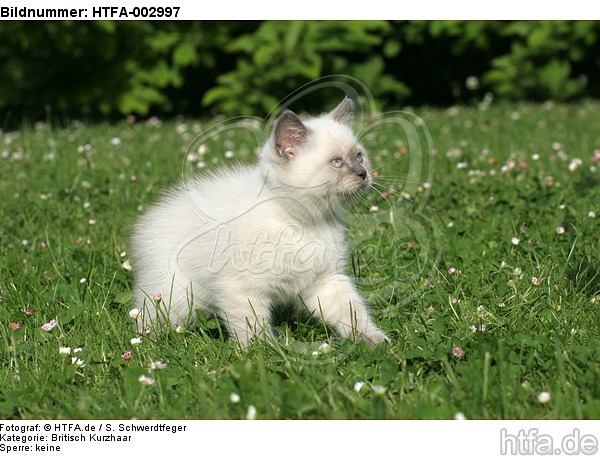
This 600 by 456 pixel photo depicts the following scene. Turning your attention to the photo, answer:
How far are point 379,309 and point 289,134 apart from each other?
84 centimetres

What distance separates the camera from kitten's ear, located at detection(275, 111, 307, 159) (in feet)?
8.90

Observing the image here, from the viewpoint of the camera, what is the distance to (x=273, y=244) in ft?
9.15

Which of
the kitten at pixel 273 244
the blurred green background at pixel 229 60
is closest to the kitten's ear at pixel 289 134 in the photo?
the kitten at pixel 273 244

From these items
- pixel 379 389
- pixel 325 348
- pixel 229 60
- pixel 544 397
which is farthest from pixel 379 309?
Result: pixel 229 60

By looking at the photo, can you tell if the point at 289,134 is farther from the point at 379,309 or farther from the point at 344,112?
the point at 379,309

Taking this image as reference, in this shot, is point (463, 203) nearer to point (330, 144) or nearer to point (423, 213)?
point (423, 213)

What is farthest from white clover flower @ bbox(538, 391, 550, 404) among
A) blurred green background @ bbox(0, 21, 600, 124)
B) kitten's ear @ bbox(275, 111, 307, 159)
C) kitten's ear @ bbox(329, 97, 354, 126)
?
blurred green background @ bbox(0, 21, 600, 124)

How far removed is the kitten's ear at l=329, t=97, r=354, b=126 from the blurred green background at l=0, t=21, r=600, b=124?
332 centimetres

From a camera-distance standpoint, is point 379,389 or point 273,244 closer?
point 379,389

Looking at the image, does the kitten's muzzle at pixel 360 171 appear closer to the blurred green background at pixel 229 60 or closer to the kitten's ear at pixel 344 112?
the kitten's ear at pixel 344 112

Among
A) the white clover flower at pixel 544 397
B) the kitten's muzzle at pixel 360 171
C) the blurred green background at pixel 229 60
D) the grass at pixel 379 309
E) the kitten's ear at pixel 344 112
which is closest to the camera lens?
the white clover flower at pixel 544 397

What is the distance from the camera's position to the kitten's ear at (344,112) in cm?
309

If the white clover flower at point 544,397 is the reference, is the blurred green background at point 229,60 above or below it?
above

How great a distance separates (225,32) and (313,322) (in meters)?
5.10
